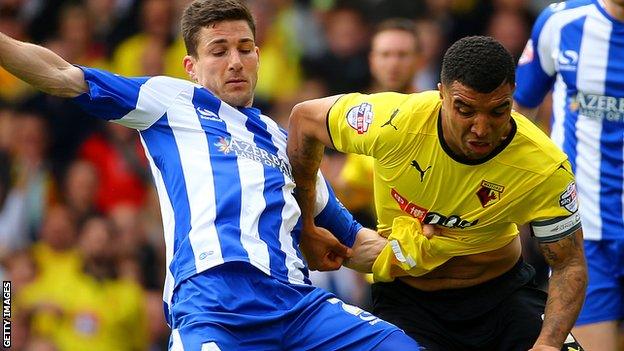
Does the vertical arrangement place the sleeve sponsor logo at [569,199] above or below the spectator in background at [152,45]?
below

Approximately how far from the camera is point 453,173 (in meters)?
5.16

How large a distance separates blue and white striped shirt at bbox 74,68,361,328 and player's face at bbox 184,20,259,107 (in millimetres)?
99

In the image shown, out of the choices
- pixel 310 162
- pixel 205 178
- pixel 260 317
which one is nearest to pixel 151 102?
pixel 205 178

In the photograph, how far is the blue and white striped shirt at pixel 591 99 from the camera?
650 centimetres

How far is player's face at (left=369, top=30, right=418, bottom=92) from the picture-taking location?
26.3ft

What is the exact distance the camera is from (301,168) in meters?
5.49

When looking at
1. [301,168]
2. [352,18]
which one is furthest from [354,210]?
[301,168]

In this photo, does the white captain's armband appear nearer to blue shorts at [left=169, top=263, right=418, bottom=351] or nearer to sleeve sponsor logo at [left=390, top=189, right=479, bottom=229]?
sleeve sponsor logo at [left=390, top=189, right=479, bottom=229]

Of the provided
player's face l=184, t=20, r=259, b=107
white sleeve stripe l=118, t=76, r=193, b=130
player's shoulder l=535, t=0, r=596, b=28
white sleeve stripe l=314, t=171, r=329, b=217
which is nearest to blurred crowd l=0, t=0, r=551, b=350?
player's shoulder l=535, t=0, r=596, b=28

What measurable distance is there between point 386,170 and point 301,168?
0.40m

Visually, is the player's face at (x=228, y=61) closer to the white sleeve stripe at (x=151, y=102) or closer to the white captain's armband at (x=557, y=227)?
the white sleeve stripe at (x=151, y=102)

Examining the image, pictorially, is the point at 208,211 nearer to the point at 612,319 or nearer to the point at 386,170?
the point at 386,170

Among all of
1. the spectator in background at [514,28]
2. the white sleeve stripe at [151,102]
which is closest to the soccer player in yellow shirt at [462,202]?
the white sleeve stripe at [151,102]

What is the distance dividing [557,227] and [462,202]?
40 cm
